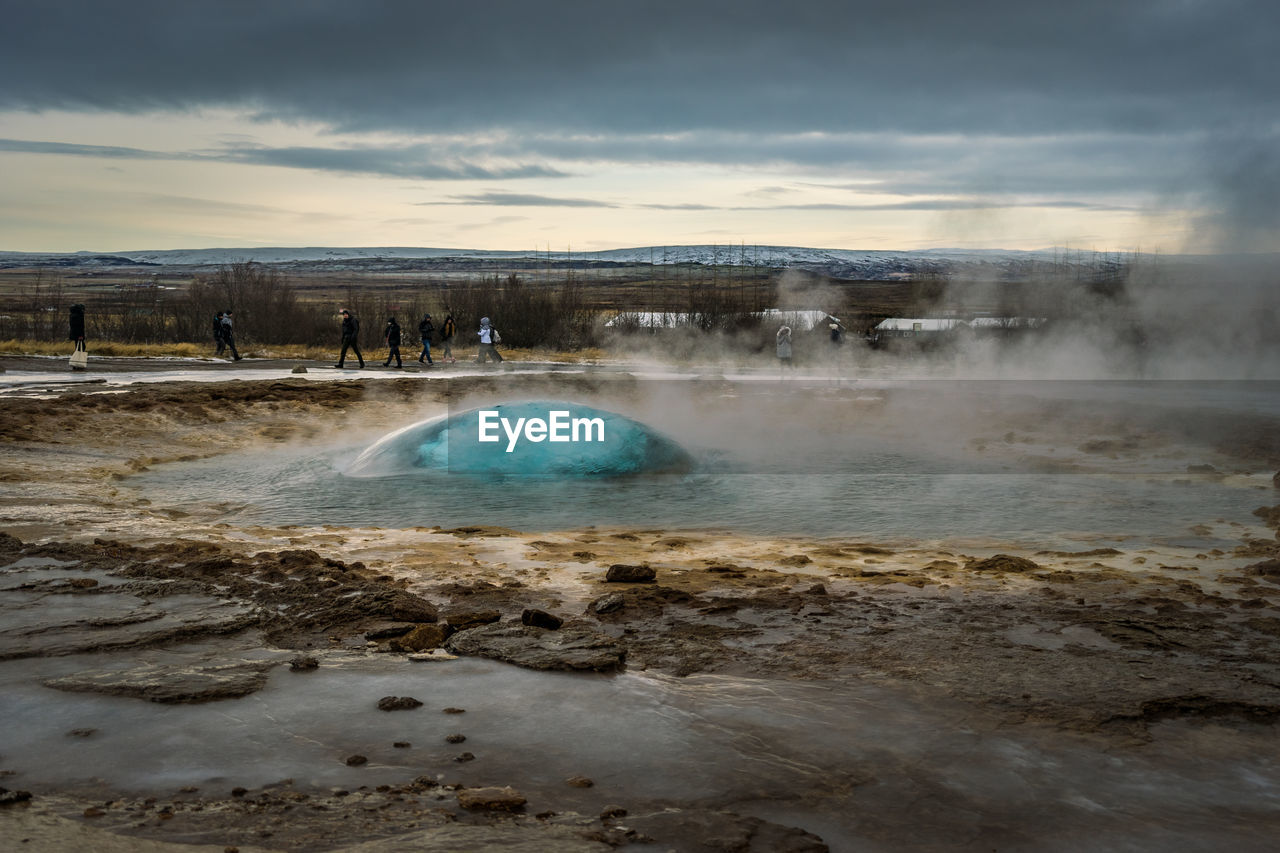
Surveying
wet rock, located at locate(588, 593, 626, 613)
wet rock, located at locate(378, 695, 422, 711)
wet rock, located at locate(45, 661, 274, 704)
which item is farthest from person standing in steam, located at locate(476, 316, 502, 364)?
wet rock, located at locate(378, 695, 422, 711)

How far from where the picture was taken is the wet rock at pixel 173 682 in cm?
404

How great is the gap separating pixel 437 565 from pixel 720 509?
11.1 feet

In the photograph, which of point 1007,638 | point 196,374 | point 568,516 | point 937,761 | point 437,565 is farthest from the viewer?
point 196,374

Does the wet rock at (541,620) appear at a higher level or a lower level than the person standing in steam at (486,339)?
lower

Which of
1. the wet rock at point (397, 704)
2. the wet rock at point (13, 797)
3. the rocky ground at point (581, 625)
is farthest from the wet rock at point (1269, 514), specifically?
the wet rock at point (13, 797)

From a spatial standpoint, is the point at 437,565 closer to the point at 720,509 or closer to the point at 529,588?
the point at 529,588

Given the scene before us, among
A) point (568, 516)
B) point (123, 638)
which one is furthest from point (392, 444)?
point (123, 638)

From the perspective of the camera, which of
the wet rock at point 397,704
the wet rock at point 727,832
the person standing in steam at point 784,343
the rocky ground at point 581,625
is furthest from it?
the person standing in steam at point 784,343

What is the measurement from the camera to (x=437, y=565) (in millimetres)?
6477

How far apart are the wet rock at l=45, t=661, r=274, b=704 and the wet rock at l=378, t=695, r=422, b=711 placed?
0.58 m

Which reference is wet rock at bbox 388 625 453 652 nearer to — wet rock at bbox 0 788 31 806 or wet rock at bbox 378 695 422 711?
wet rock at bbox 378 695 422 711

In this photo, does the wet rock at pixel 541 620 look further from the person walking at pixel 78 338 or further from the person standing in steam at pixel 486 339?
the person standing in steam at pixel 486 339

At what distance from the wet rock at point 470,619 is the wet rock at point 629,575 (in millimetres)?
983

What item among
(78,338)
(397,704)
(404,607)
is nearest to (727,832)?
(397,704)
